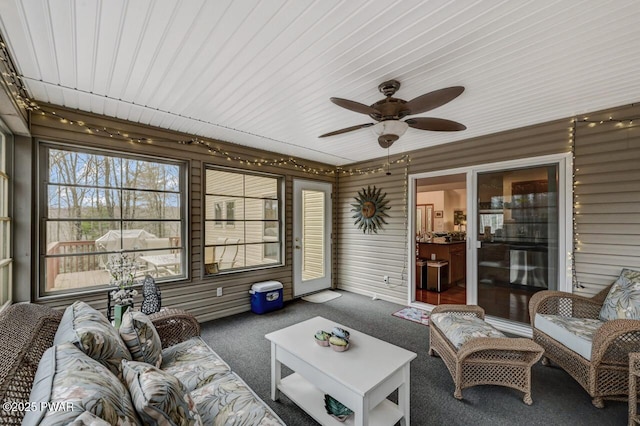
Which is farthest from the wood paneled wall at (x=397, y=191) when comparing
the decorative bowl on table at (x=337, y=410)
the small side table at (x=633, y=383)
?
the decorative bowl on table at (x=337, y=410)

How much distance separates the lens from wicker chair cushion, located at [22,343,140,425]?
2.51ft

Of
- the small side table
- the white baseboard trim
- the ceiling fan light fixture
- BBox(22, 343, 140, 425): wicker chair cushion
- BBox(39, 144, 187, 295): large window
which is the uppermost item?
the ceiling fan light fixture

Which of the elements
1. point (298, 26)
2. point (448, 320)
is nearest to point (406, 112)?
point (298, 26)

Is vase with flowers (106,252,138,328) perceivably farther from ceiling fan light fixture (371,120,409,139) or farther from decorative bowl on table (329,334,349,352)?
ceiling fan light fixture (371,120,409,139)

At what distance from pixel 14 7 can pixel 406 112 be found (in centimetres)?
262

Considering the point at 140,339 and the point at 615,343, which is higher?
the point at 140,339

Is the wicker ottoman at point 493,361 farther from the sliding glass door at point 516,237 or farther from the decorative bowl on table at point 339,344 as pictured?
the sliding glass door at point 516,237

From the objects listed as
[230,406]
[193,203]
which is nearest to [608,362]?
[230,406]

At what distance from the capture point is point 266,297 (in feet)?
14.0

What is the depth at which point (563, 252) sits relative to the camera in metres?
3.30

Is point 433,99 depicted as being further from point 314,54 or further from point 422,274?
point 422,274

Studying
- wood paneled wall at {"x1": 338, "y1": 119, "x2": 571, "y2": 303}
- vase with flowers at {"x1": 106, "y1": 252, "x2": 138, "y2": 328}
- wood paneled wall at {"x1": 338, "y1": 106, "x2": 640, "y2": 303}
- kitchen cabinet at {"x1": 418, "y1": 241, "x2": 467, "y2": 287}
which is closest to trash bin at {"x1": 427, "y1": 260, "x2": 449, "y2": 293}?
kitchen cabinet at {"x1": 418, "y1": 241, "x2": 467, "y2": 287}

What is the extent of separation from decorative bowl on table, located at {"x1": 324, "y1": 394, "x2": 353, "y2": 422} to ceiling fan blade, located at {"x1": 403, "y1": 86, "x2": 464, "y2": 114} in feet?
7.43

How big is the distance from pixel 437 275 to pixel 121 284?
5.21 meters
